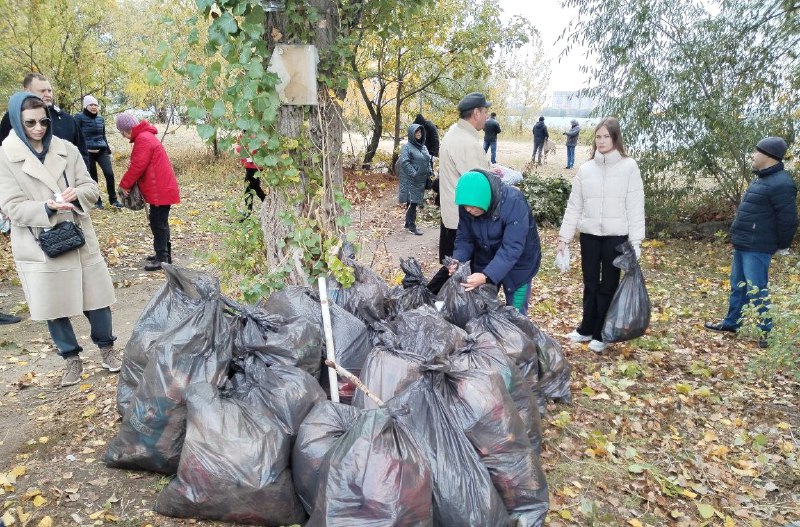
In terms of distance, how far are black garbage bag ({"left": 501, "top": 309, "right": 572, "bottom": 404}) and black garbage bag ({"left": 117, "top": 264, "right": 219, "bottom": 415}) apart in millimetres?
1687

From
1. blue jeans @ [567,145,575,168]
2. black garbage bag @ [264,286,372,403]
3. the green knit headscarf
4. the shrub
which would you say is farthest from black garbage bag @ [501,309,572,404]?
blue jeans @ [567,145,575,168]

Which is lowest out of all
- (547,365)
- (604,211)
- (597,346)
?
(597,346)

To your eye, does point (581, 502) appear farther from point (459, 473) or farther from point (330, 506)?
point (330, 506)

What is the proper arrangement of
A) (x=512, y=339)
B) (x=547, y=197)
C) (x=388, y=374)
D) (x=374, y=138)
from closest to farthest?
(x=388, y=374) → (x=512, y=339) → (x=547, y=197) → (x=374, y=138)

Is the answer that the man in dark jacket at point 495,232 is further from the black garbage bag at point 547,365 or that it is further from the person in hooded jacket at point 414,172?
the person in hooded jacket at point 414,172

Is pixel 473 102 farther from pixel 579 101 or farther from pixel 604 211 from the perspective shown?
pixel 579 101

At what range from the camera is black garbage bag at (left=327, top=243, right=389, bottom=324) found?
11.0 feet

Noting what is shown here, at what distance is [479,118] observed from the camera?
185 inches

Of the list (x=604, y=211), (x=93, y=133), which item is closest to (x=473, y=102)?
(x=604, y=211)

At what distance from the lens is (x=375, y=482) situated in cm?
192

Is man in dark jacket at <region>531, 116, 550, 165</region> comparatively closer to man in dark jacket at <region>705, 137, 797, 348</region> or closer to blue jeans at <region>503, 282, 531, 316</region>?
man in dark jacket at <region>705, 137, 797, 348</region>

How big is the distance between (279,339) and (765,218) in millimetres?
3942

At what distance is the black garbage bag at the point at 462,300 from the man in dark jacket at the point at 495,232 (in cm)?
4

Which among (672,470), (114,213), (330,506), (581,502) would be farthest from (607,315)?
(114,213)
